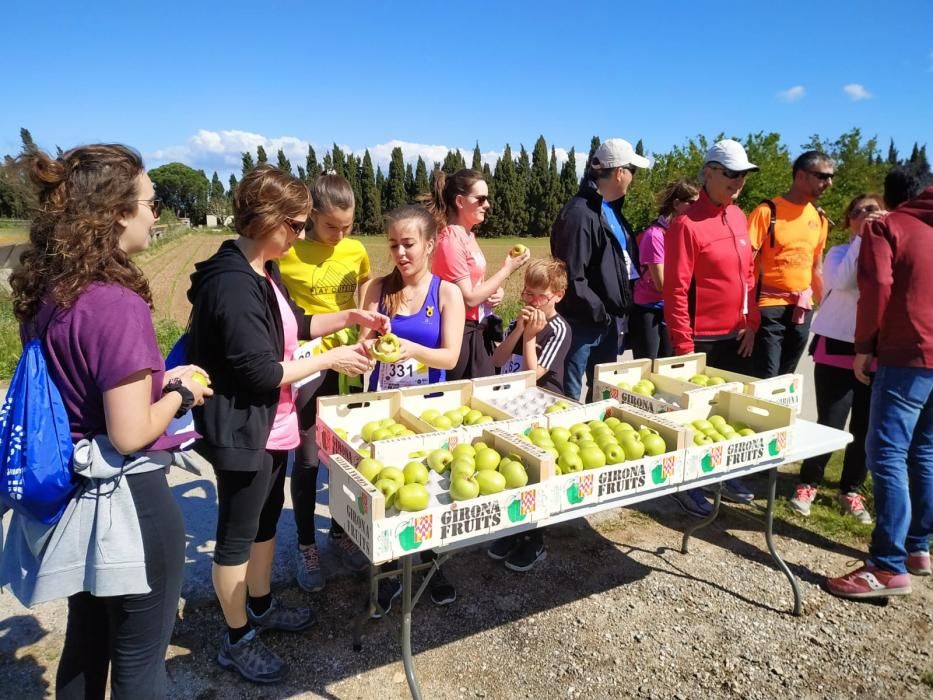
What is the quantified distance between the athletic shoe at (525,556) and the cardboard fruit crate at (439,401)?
1.11 m

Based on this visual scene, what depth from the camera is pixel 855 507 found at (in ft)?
14.7

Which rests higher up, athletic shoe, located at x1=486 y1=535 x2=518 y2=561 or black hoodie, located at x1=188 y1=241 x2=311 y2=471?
black hoodie, located at x1=188 y1=241 x2=311 y2=471

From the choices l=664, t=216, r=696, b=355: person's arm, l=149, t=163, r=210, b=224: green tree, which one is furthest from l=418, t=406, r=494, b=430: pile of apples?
l=149, t=163, r=210, b=224: green tree

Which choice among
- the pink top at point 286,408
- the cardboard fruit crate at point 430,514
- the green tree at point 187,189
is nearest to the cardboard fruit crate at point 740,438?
the cardboard fruit crate at point 430,514

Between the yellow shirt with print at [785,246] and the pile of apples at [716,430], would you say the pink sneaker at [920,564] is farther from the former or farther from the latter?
the yellow shirt with print at [785,246]

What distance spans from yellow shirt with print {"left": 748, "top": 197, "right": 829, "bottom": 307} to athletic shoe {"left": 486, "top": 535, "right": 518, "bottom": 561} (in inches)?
101

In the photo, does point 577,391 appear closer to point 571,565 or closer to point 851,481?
point 571,565

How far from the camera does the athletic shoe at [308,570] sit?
3.55 meters

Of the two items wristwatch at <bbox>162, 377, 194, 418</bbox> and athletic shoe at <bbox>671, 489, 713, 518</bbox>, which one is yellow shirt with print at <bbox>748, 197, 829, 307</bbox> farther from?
wristwatch at <bbox>162, 377, 194, 418</bbox>

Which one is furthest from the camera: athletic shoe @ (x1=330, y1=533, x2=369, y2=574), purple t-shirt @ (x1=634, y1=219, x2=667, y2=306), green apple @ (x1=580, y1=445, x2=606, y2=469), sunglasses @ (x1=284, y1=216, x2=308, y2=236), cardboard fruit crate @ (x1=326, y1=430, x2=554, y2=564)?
purple t-shirt @ (x1=634, y1=219, x2=667, y2=306)

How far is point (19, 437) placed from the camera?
1.75m

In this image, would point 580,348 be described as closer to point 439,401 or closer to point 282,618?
point 439,401

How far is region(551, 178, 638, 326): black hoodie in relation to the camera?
429 cm

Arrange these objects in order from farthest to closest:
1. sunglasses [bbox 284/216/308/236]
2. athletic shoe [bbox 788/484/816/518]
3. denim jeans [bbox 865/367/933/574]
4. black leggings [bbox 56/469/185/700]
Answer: athletic shoe [bbox 788/484/816/518]
denim jeans [bbox 865/367/933/574]
sunglasses [bbox 284/216/308/236]
black leggings [bbox 56/469/185/700]
